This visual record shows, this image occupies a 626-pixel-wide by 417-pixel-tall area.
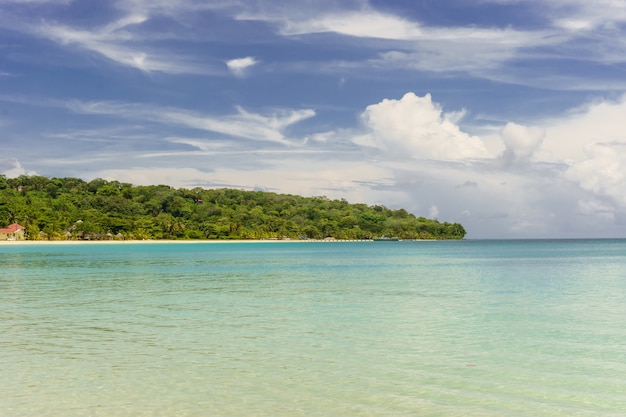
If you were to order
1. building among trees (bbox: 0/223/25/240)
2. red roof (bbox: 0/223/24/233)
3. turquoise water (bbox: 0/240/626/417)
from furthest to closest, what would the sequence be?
red roof (bbox: 0/223/24/233) < building among trees (bbox: 0/223/25/240) < turquoise water (bbox: 0/240/626/417)

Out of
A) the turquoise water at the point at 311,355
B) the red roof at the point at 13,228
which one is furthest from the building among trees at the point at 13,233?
the turquoise water at the point at 311,355

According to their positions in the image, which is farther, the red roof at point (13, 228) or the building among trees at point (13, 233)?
the red roof at point (13, 228)

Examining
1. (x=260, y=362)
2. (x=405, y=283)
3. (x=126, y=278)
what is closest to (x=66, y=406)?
(x=260, y=362)

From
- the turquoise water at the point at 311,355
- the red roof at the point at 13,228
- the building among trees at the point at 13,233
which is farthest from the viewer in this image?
the red roof at the point at 13,228

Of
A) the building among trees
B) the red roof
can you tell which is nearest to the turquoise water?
the building among trees

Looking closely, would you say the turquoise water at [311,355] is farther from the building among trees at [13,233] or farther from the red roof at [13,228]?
the red roof at [13,228]

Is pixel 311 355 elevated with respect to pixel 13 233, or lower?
elevated

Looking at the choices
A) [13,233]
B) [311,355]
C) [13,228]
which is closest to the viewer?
[311,355]

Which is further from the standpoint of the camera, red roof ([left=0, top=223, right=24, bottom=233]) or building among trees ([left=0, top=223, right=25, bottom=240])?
red roof ([left=0, top=223, right=24, bottom=233])

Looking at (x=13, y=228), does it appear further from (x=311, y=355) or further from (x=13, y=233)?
(x=311, y=355)

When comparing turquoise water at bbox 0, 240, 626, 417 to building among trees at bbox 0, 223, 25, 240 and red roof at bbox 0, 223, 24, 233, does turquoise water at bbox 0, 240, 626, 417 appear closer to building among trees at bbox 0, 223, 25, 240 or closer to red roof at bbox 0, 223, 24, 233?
building among trees at bbox 0, 223, 25, 240

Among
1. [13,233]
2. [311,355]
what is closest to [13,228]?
[13,233]

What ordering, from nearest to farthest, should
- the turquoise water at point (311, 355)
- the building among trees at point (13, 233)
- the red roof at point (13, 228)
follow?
1. the turquoise water at point (311, 355)
2. the building among trees at point (13, 233)
3. the red roof at point (13, 228)

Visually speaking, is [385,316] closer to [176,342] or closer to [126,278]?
[176,342]
